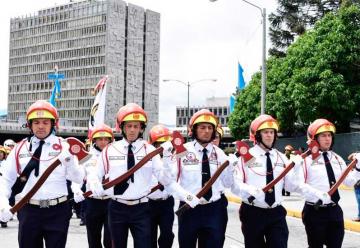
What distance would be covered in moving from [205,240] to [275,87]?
31488 mm

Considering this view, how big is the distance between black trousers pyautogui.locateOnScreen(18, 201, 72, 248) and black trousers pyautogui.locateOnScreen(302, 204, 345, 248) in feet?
9.55

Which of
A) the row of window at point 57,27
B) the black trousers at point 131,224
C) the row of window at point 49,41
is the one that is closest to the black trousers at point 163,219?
the black trousers at point 131,224

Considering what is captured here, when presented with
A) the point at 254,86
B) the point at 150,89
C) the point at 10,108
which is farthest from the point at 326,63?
the point at 10,108

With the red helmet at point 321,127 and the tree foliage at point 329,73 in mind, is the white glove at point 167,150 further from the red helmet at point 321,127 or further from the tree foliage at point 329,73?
the tree foliage at point 329,73

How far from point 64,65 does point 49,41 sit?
321 inches

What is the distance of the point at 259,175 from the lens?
668 cm

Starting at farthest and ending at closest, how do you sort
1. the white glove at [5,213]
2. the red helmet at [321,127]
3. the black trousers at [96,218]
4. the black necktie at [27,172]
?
the black trousers at [96,218] < the red helmet at [321,127] < the black necktie at [27,172] < the white glove at [5,213]

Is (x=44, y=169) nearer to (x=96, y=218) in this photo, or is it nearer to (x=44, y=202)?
(x=44, y=202)

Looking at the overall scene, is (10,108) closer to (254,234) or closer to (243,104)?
(243,104)

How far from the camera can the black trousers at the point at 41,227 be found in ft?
19.6

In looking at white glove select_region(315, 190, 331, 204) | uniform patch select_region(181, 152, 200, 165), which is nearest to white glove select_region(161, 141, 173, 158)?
uniform patch select_region(181, 152, 200, 165)

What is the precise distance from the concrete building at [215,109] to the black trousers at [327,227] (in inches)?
5989

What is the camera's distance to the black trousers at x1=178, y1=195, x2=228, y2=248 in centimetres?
638

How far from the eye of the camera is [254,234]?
657cm
